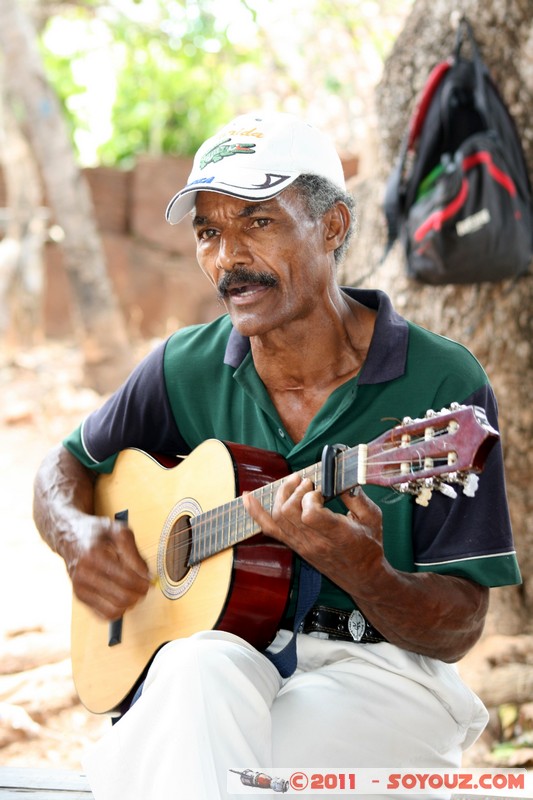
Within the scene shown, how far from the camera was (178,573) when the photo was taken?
2209mm

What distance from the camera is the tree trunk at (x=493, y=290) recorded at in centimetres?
342

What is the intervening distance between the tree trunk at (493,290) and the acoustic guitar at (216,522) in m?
1.48

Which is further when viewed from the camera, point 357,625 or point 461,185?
point 461,185

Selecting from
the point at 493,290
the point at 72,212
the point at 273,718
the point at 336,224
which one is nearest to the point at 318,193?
the point at 336,224

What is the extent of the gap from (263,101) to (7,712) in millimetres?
7819

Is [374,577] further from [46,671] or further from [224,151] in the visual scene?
[46,671]

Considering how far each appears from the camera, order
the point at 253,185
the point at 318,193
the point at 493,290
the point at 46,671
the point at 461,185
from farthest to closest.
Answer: the point at 46,671 → the point at 493,290 → the point at 461,185 → the point at 318,193 → the point at 253,185

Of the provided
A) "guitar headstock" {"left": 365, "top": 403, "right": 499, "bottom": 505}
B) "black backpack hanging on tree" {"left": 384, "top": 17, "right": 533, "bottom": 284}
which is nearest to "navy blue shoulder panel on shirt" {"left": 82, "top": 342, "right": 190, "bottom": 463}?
"guitar headstock" {"left": 365, "top": 403, "right": 499, "bottom": 505}

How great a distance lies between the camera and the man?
176cm

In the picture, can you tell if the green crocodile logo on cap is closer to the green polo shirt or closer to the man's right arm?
the green polo shirt

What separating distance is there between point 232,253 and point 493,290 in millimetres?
1535

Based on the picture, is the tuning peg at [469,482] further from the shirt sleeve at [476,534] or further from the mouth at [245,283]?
the mouth at [245,283]

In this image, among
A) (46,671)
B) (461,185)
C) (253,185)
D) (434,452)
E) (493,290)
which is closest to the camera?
(434,452)

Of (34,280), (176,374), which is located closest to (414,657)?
(176,374)
